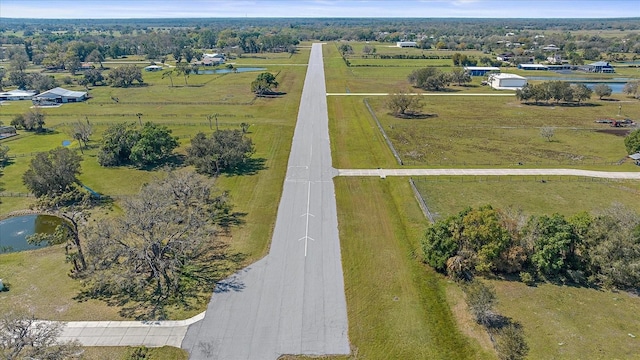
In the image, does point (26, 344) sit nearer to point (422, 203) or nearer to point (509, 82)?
point (422, 203)

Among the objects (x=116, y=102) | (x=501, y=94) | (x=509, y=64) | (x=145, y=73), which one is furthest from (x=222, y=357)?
(x=509, y=64)

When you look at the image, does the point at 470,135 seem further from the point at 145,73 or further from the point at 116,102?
the point at 145,73

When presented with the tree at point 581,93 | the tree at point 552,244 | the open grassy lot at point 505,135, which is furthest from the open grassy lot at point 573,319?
the tree at point 581,93

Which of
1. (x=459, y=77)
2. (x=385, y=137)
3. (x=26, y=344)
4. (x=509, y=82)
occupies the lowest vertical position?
(x=26, y=344)

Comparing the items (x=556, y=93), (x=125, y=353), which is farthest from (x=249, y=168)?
(x=556, y=93)

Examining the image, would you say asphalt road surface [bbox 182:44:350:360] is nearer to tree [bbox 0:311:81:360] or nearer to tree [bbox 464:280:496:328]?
tree [bbox 0:311:81:360]
